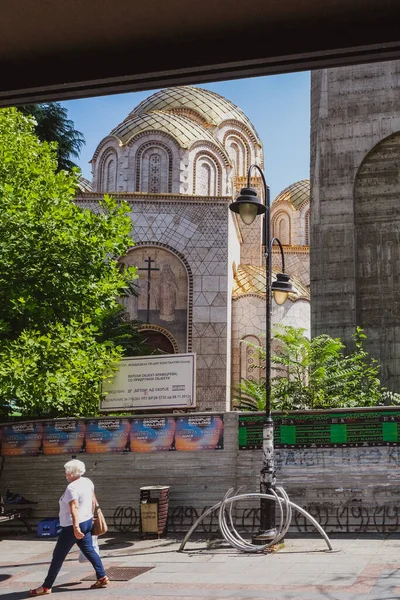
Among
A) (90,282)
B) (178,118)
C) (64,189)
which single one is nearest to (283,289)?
(90,282)

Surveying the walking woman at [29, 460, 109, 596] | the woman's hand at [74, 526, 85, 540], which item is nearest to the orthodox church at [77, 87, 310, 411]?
the walking woman at [29, 460, 109, 596]

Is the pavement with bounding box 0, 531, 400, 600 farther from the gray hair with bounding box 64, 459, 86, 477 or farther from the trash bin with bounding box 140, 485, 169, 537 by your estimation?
the gray hair with bounding box 64, 459, 86, 477

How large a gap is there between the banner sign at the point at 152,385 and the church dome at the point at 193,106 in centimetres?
2795

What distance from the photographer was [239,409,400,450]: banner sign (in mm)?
13211

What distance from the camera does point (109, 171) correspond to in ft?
126

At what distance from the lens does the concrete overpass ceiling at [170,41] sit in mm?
2893

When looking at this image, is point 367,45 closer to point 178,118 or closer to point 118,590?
point 118,590

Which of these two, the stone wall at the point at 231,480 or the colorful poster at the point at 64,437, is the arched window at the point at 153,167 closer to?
the colorful poster at the point at 64,437

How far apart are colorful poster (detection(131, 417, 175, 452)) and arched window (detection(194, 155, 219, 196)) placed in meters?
24.1

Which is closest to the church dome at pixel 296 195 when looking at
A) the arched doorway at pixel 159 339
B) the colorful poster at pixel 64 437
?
the arched doorway at pixel 159 339

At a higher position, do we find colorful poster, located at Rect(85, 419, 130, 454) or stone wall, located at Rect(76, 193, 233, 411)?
stone wall, located at Rect(76, 193, 233, 411)

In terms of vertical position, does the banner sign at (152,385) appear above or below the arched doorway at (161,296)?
below

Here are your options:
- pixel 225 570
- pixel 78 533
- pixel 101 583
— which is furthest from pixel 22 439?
pixel 78 533

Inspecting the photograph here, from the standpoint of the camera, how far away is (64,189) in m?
17.5
